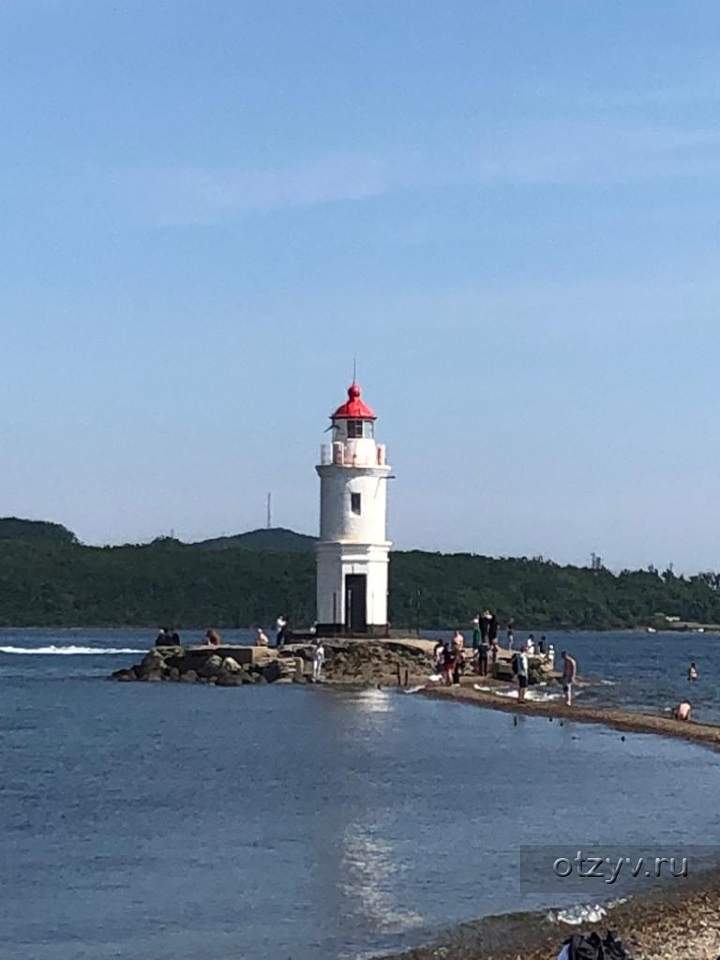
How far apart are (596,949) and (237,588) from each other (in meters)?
148

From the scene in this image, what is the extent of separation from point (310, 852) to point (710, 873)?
4.57 m

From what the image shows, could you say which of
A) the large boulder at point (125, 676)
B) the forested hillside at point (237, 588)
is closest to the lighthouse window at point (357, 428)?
the large boulder at point (125, 676)

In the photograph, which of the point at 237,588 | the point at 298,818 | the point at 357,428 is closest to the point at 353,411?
the point at 357,428

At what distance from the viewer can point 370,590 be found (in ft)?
167

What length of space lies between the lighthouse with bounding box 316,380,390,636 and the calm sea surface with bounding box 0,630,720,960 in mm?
8255

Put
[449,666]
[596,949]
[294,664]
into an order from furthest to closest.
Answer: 1. [294,664]
2. [449,666]
3. [596,949]

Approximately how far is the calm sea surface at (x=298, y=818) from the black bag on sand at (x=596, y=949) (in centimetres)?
381

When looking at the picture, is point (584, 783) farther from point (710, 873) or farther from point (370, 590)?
point (370, 590)

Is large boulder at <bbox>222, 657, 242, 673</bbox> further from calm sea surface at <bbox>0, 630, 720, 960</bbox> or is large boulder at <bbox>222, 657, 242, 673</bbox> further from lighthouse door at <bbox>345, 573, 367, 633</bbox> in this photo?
calm sea surface at <bbox>0, 630, 720, 960</bbox>

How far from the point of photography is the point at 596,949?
11.9 metres

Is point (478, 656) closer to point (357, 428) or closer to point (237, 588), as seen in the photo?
point (357, 428)

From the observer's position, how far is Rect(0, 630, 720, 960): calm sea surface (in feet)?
54.6

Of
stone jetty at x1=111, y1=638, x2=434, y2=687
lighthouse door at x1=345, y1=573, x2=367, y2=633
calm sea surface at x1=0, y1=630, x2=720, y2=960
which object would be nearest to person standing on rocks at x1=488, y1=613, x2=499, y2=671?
stone jetty at x1=111, y1=638, x2=434, y2=687

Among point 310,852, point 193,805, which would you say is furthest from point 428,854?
point 193,805
